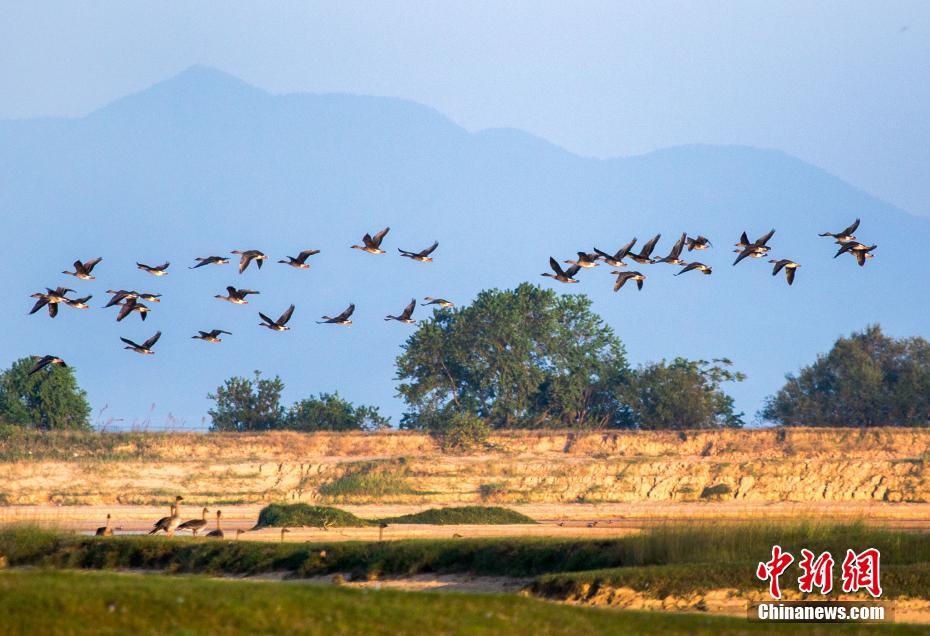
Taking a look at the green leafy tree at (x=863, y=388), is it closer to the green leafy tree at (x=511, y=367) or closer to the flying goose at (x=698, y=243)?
the green leafy tree at (x=511, y=367)

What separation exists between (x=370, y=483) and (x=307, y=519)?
20.5 metres

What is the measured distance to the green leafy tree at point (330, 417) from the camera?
277 feet

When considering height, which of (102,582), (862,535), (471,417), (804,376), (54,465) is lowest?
(102,582)

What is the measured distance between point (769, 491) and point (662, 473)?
5.14 m

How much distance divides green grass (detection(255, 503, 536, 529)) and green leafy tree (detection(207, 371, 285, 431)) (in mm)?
39895

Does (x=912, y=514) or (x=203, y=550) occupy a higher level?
(x=912, y=514)

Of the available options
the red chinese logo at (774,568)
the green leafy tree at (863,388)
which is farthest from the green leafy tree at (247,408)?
the red chinese logo at (774,568)

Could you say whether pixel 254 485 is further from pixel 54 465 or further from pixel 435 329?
pixel 435 329

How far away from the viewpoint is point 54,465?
212 ft

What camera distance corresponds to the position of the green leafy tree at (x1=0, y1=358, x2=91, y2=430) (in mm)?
76875

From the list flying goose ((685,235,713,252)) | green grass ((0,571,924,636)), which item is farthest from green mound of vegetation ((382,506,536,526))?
green grass ((0,571,924,636))

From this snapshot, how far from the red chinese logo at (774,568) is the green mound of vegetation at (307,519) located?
62.3ft

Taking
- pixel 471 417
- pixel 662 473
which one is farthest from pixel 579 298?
pixel 662 473

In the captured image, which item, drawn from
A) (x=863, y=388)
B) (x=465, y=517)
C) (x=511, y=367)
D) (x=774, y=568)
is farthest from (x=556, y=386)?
(x=774, y=568)
